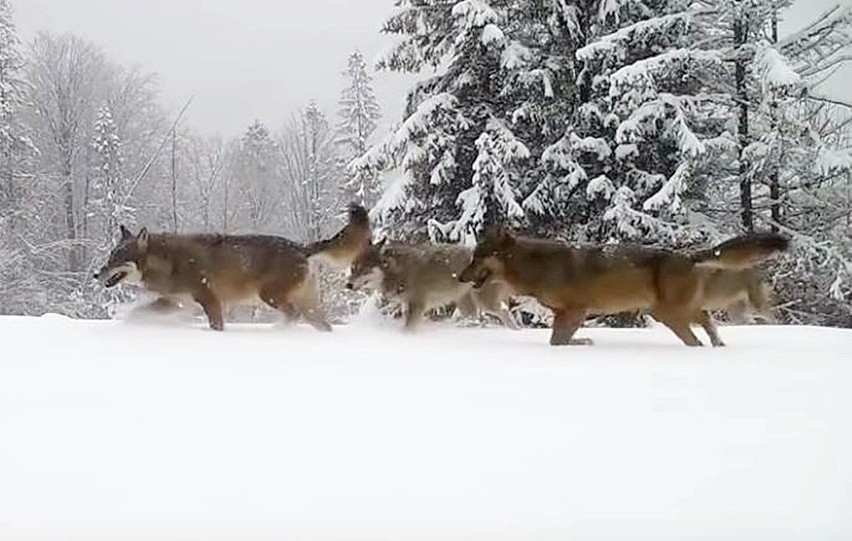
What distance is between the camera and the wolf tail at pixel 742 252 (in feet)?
14.4

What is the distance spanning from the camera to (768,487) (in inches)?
69.1

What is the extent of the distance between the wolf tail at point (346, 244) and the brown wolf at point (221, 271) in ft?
0.23

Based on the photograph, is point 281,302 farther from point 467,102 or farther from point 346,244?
point 467,102

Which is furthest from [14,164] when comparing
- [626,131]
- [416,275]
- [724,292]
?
[724,292]

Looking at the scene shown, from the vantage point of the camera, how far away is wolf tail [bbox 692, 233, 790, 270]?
4.38 m

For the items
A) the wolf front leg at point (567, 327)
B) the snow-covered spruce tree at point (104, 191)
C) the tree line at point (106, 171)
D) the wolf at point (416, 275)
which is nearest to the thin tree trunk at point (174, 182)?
the tree line at point (106, 171)

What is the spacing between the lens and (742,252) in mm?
4441

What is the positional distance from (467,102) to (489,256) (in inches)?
438

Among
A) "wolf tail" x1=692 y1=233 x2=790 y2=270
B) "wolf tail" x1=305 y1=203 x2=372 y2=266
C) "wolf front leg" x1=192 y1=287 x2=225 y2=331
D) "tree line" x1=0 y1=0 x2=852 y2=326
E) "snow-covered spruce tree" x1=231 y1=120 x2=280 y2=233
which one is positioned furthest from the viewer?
"snow-covered spruce tree" x1=231 y1=120 x2=280 y2=233

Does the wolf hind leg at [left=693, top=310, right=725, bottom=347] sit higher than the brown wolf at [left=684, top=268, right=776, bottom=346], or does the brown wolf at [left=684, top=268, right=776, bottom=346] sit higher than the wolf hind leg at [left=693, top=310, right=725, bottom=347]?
the brown wolf at [left=684, top=268, right=776, bottom=346]

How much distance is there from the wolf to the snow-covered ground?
246cm

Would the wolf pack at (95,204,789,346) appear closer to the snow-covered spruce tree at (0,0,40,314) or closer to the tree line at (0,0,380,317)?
the tree line at (0,0,380,317)

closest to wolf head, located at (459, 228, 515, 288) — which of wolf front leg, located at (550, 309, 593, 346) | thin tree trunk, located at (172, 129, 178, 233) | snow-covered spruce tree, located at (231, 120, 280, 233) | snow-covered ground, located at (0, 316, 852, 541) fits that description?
wolf front leg, located at (550, 309, 593, 346)

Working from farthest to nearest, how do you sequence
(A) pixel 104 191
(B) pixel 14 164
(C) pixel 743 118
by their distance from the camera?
1. (A) pixel 104 191
2. (B) pixel 14 164
3. (C) pixel 743 118
